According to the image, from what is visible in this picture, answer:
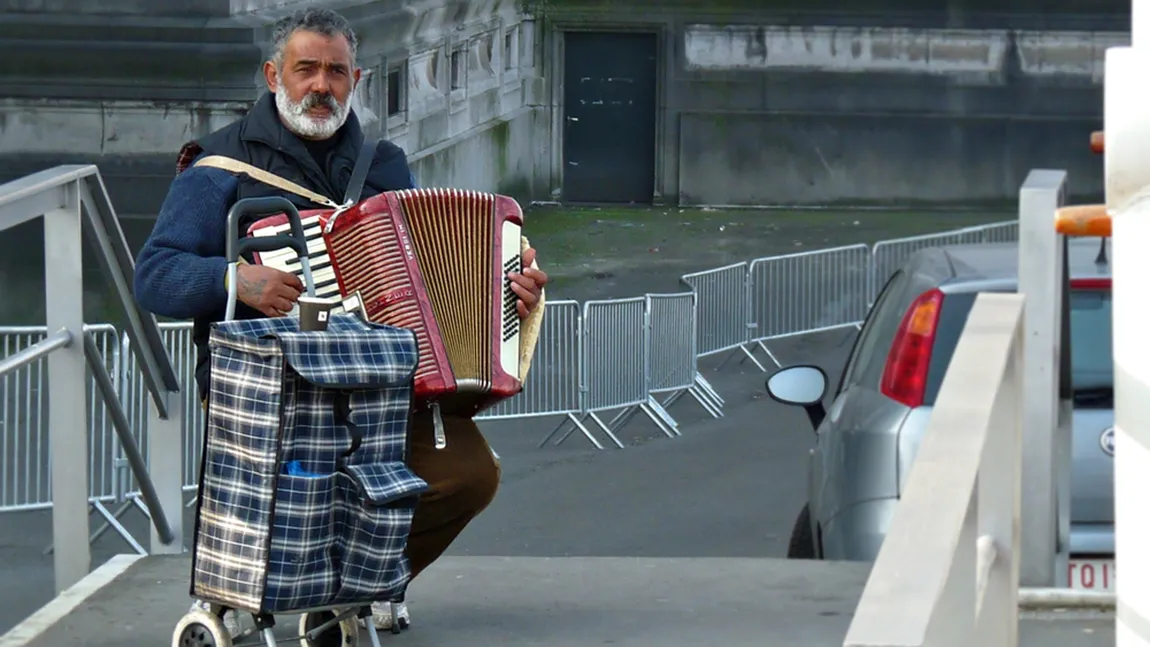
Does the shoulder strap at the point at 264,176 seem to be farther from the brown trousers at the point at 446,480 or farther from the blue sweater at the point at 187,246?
the brown trousers at the point at 446,480

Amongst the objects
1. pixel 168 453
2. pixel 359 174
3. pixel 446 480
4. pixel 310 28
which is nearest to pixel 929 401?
pixel 446 480

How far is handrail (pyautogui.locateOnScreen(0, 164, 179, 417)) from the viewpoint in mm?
4699

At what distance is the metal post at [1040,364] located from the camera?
480cm

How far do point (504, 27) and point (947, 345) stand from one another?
18.5 metres

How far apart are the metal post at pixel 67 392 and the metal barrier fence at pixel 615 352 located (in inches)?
77.9

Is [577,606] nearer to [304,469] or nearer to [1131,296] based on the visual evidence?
[304,469]

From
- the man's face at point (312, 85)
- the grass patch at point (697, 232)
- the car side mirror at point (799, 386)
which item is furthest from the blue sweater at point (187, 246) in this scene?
the grass patch at point (697, 232)

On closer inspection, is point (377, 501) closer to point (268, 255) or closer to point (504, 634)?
point (268, 255)

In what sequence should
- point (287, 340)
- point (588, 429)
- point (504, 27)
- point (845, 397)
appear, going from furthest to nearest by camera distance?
point (504, 27) → point (588, 429) → point (845, 397) → point (287, 340)

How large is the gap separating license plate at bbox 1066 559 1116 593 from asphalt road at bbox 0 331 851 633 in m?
4.54

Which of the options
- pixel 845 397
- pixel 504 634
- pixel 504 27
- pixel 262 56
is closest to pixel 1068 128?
pixel 504 27

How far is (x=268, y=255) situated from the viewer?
13.6ft

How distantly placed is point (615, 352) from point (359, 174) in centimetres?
792

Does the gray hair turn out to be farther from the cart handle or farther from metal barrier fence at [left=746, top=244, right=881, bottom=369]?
metal barrier fence at [left=746, top=244, right=881, bottom=369]
